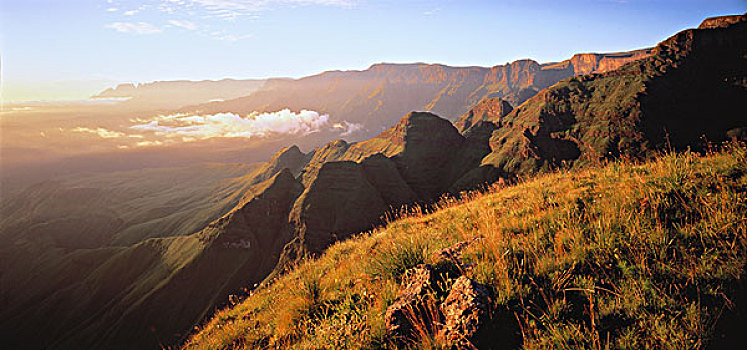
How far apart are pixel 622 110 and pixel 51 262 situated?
316 meters

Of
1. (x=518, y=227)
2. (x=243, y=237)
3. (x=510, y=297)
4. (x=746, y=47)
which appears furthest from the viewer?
(x=243, y=237)

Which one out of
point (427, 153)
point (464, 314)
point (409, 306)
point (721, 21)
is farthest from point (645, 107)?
point (409, 306)

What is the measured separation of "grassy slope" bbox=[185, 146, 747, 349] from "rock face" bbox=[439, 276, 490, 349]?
0.61ft

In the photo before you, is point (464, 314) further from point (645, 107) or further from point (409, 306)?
point (645, 107)

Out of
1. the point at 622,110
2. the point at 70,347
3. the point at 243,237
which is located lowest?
the point at 70,347

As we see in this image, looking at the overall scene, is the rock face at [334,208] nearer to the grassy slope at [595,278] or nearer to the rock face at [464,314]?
the grassy slope at [595,278]

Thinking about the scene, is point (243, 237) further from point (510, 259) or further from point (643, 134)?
point (643, 134)

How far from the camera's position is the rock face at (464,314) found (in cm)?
339

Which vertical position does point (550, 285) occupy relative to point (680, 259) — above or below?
below

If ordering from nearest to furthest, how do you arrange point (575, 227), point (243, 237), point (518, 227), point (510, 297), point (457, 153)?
point (510, 297)
point (575, 227)
point (518, 227)
point (243, 237)
point (457, 153)

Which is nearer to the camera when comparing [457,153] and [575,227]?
[575,227]

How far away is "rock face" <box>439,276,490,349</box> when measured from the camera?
339cm

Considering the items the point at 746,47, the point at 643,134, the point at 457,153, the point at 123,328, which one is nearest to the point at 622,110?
the point at 643,134

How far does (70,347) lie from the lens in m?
113
